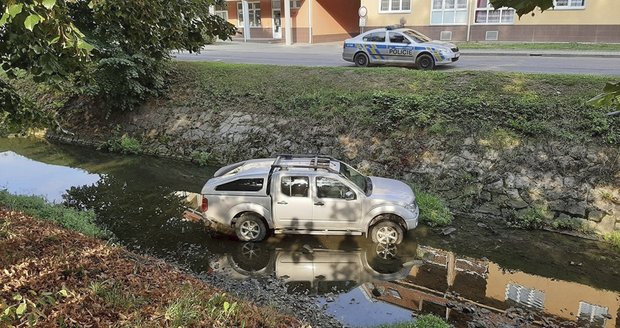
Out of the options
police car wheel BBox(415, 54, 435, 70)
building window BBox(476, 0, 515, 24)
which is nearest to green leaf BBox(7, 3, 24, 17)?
police car wheel BBox(415, 54, 435, 70)

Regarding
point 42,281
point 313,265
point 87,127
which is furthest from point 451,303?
point 87,127

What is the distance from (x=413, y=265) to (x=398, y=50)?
1273 cm

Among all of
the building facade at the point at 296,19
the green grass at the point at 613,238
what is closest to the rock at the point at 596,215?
the green grass at the point at 613,238

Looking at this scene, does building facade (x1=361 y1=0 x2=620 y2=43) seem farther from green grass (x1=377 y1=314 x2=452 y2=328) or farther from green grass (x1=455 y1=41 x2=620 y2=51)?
green grass (x1=377 y1=314 x2=452 y2=328)

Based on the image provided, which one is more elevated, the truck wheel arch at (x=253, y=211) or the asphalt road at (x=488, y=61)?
the asphalt road at (x=488, y=61)

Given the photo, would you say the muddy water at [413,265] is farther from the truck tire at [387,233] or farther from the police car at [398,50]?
the police car at [398,50]

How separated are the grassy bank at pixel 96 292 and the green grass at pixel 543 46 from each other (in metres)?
25.4

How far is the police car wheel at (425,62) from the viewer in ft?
64.3

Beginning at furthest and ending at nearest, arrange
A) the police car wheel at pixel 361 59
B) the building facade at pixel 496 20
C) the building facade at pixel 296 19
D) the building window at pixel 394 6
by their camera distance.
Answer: the building facade at pixel 296 19, the building window at pixel 394 6, the building facade at pixel 496 20, the police car wheel at pixel 361 59

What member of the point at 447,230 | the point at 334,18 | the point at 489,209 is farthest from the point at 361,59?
the point at 334,18

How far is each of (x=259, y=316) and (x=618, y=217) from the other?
9.50 metres

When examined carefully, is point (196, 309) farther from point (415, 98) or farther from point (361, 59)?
point (361, 59)

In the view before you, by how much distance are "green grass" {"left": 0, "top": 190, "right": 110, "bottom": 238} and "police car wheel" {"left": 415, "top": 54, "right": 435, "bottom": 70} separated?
47.2 ft

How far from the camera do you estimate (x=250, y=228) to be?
10.4 meters
